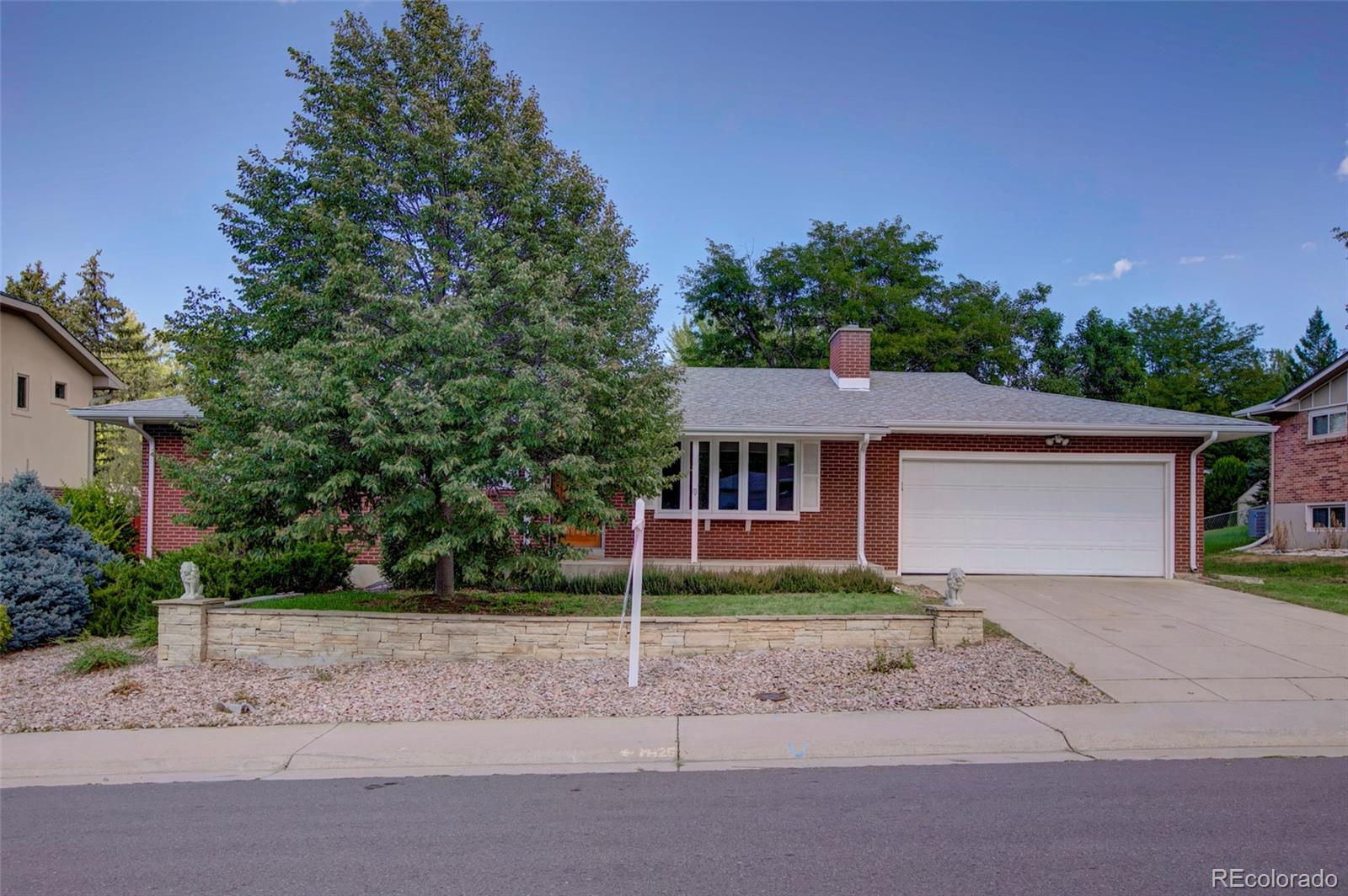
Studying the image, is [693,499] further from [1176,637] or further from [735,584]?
[1176,637]

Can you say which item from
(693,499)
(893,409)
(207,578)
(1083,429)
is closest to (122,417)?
(207,578)

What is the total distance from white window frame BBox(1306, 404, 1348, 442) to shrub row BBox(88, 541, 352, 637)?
78.6ft

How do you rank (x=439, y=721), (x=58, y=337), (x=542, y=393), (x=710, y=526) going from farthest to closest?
(x=58, y=337), (x=710, y=526), (x=542, y=393), (x=439, y=721)

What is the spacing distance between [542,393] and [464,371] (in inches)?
36.0

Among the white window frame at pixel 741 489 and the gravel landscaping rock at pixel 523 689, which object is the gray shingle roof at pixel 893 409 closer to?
the white window frame at pixel 741 489

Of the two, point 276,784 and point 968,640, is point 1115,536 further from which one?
point 276,784

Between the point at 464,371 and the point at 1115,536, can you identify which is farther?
the point at 1115,536

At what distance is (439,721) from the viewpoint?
23.1 feet

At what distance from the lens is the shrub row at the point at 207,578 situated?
34.8ft

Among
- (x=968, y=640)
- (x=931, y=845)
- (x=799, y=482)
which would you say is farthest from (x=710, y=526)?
(x=931, y=845)

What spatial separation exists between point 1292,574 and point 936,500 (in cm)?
742

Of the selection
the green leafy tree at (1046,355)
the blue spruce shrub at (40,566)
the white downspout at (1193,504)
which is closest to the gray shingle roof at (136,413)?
the blue spruce shrub at (40,566)

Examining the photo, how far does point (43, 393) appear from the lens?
22.7 metres

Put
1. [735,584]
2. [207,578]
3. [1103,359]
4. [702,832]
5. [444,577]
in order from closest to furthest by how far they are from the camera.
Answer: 1. [702,832]
2. [444,577]
3. [207,578]
4. [735,584]
5. [1103,359]
